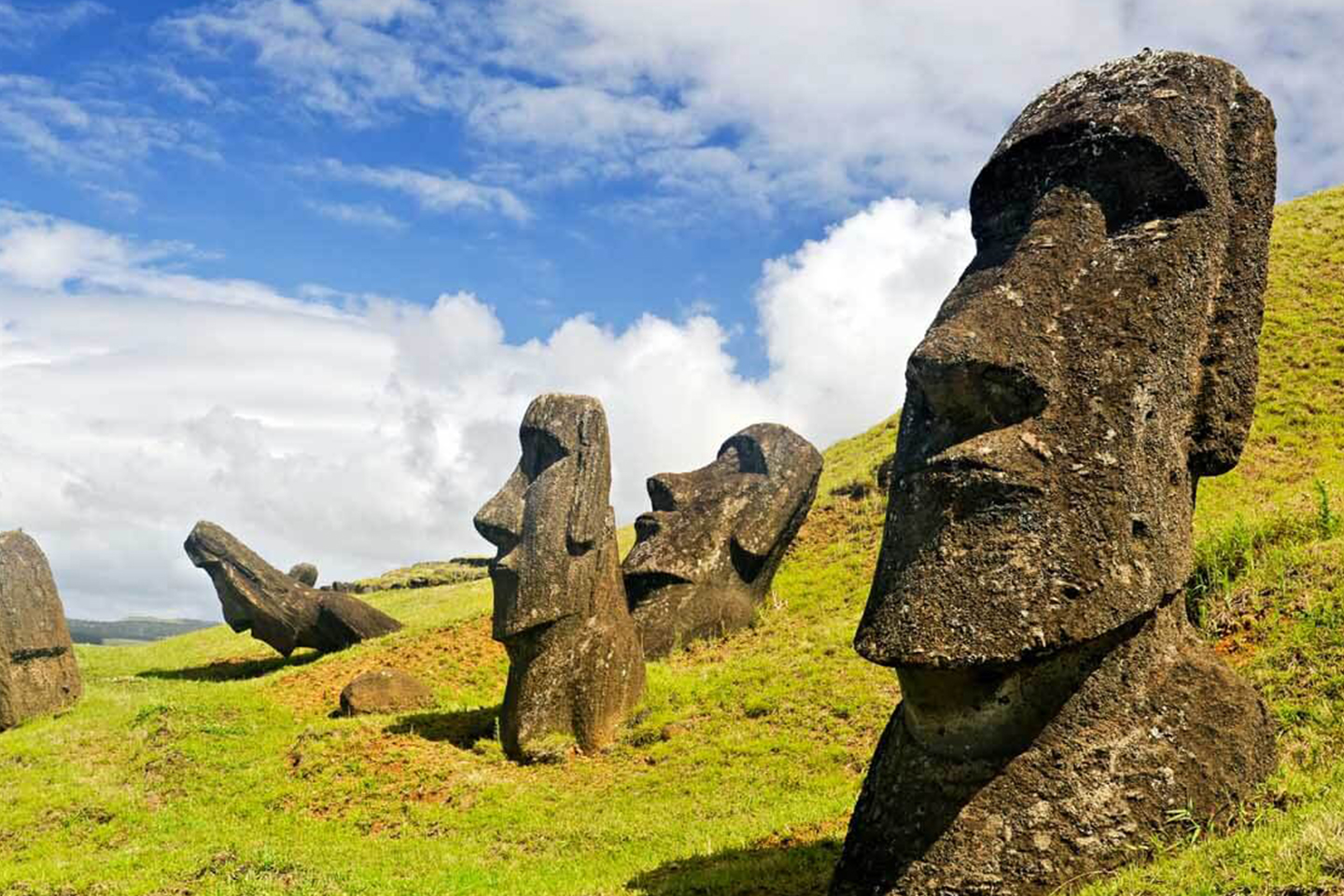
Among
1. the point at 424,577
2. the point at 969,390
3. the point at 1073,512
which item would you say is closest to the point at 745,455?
the point at 969,390

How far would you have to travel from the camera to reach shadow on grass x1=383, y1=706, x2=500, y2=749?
1598 cm

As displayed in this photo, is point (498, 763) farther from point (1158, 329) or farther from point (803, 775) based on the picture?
point (1158, 329)

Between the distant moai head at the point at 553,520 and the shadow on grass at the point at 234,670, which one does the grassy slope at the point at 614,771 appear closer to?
the shadow on grass at the point at 234,670

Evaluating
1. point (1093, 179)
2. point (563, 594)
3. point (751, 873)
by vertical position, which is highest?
point (1093, 179)

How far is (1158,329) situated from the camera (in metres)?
6.99

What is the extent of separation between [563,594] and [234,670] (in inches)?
511

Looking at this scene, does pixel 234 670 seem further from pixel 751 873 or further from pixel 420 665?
pixel 751 873

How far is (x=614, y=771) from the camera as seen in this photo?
14430 mm

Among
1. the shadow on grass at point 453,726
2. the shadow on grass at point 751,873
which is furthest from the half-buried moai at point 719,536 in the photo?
the shadow on grass at point 751,873

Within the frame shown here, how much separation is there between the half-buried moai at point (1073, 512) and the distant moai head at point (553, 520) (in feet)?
27.5

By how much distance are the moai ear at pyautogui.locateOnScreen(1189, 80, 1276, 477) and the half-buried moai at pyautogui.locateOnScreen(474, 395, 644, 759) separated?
9323 mm

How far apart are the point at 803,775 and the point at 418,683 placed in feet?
26.5

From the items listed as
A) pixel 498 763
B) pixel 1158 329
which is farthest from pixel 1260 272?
pixel 498 763

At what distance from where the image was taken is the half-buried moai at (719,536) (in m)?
21.1
